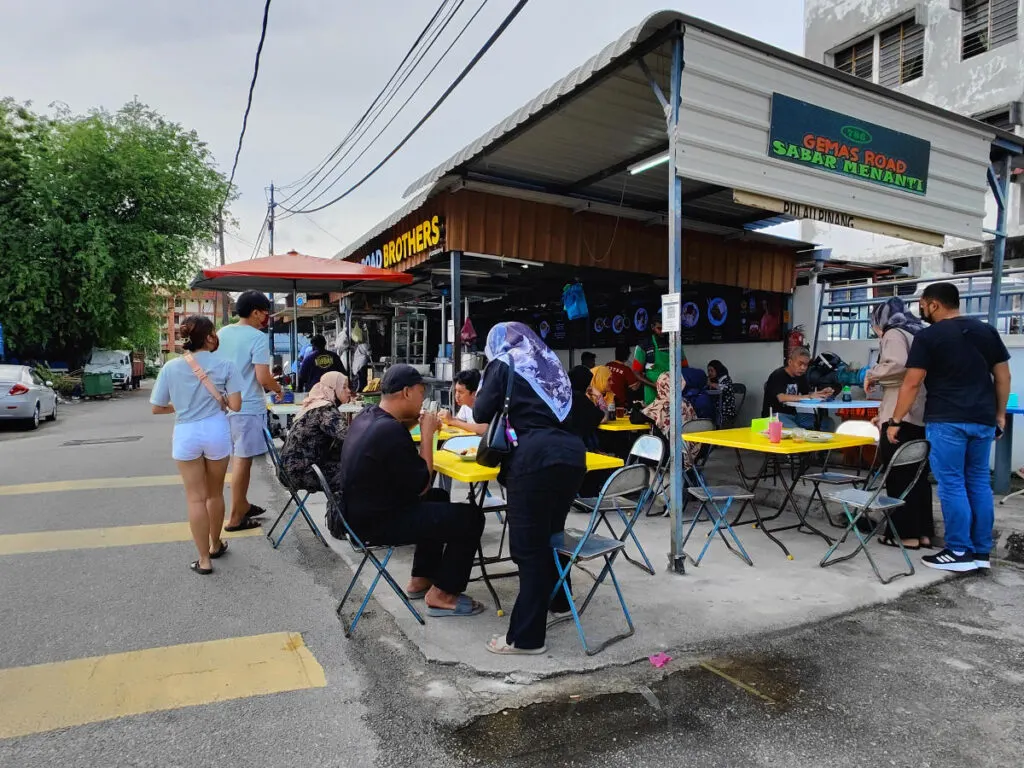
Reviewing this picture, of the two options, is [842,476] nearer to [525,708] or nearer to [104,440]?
[525,708]

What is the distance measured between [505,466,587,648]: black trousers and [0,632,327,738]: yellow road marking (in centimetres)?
99

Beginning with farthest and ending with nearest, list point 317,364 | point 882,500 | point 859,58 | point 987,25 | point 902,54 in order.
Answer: point 859,58, point 902,54, point 987,25, point 317,364, point 882,500

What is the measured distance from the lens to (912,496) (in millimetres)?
5055

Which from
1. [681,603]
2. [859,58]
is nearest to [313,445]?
[681,603]

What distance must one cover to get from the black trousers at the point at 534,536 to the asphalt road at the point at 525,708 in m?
0.31

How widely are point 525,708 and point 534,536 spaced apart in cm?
76

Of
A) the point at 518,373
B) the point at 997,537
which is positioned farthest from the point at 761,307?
the point at 518,373

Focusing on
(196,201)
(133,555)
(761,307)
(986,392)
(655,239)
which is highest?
(196,201)

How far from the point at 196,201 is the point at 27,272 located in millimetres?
6563

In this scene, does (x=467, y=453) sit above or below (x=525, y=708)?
above

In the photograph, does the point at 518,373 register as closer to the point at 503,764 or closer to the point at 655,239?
the point at 503,764

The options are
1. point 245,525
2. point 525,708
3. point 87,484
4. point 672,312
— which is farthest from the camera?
point 87,484

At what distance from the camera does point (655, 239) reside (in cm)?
874

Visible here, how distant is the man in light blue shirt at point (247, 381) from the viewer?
215 inches
